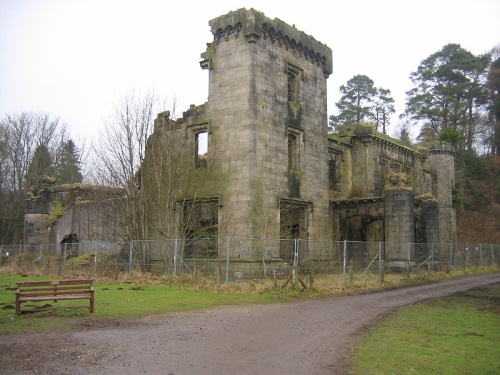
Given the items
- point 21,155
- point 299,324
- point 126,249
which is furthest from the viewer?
point 21,155

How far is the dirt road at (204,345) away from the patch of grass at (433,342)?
49 cm

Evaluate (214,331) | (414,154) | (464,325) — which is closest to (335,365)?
(214,331)

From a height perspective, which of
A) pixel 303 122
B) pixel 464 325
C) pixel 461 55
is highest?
pixel 461 55

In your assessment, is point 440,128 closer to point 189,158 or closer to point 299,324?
point 189,158

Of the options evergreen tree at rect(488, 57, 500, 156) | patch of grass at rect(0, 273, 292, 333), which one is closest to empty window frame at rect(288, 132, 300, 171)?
patch of grass at rect(0, 273, 292, 333)

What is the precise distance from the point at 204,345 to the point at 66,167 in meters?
49.0

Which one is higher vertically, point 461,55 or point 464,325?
point 461,55

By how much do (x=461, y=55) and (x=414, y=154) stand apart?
81.3 ft

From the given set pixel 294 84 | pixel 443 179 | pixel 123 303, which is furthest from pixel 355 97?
pixel 123 303

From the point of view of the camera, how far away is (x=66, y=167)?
55000 mm

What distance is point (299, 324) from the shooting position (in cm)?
1248

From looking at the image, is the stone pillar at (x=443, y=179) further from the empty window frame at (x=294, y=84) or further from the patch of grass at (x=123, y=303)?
the patch of grass at (x=123, y=303)

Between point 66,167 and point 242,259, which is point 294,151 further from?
point 66,167

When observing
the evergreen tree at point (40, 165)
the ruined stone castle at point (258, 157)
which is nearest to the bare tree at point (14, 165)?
the evergreen tree at point (40, 165)
